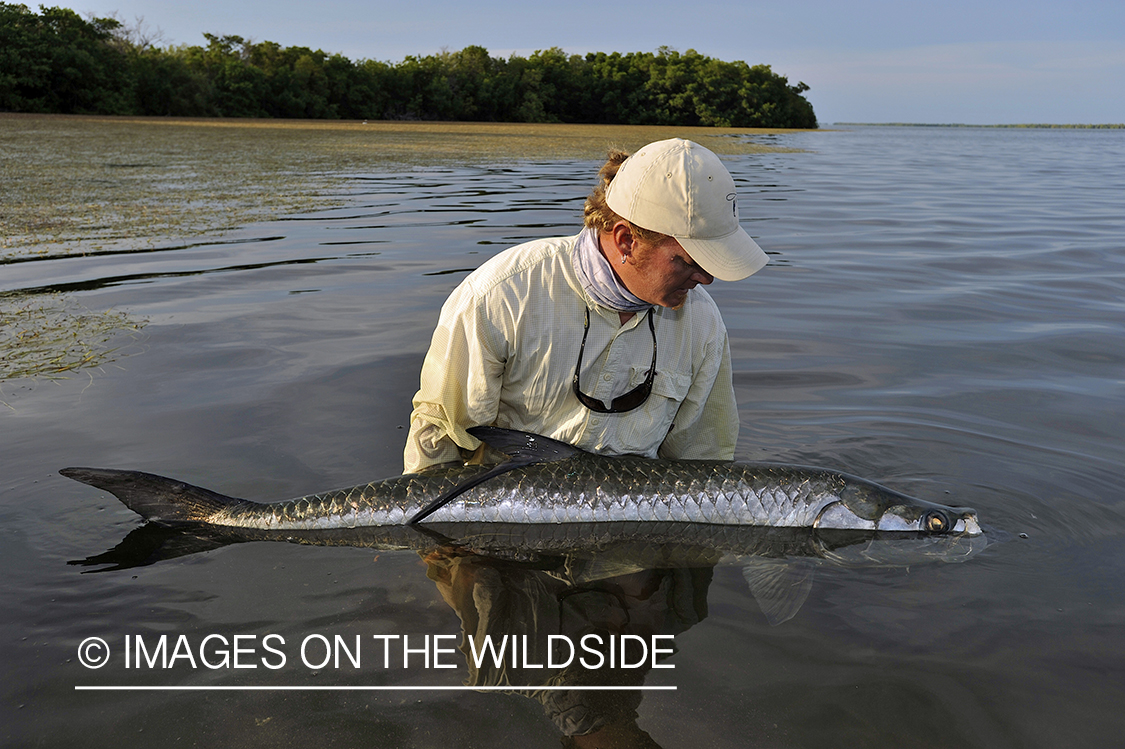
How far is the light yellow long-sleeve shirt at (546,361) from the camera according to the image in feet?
13.4

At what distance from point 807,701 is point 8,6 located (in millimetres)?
70439

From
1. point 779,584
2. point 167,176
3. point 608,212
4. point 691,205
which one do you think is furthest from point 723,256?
point 167,176

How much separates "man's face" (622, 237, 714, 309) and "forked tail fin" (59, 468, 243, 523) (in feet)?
7.77

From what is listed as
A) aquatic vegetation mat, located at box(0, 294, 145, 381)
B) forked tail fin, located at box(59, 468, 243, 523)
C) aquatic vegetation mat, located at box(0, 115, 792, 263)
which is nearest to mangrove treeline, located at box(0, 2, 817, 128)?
aquatic vegetation mat, located at box(0, 115, 792, 263)

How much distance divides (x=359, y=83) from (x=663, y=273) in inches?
3181

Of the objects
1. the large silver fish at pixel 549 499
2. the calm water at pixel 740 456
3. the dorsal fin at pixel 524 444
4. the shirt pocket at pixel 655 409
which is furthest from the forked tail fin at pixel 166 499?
the shirt pocket at pixel 655 409

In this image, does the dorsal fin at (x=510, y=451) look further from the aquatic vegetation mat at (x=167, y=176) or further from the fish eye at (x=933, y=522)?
the aquatic vegetation mat at (x=167, y=176)

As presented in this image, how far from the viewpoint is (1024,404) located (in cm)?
676

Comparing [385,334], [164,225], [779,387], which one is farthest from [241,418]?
[164,225]

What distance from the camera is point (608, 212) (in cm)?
396

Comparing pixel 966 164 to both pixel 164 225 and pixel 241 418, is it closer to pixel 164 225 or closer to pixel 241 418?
pixel 164 225

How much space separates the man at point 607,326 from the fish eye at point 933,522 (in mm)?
1165

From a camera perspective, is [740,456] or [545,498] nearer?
[545,498]

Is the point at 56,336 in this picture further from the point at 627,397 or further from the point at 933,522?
the point at 933,522
